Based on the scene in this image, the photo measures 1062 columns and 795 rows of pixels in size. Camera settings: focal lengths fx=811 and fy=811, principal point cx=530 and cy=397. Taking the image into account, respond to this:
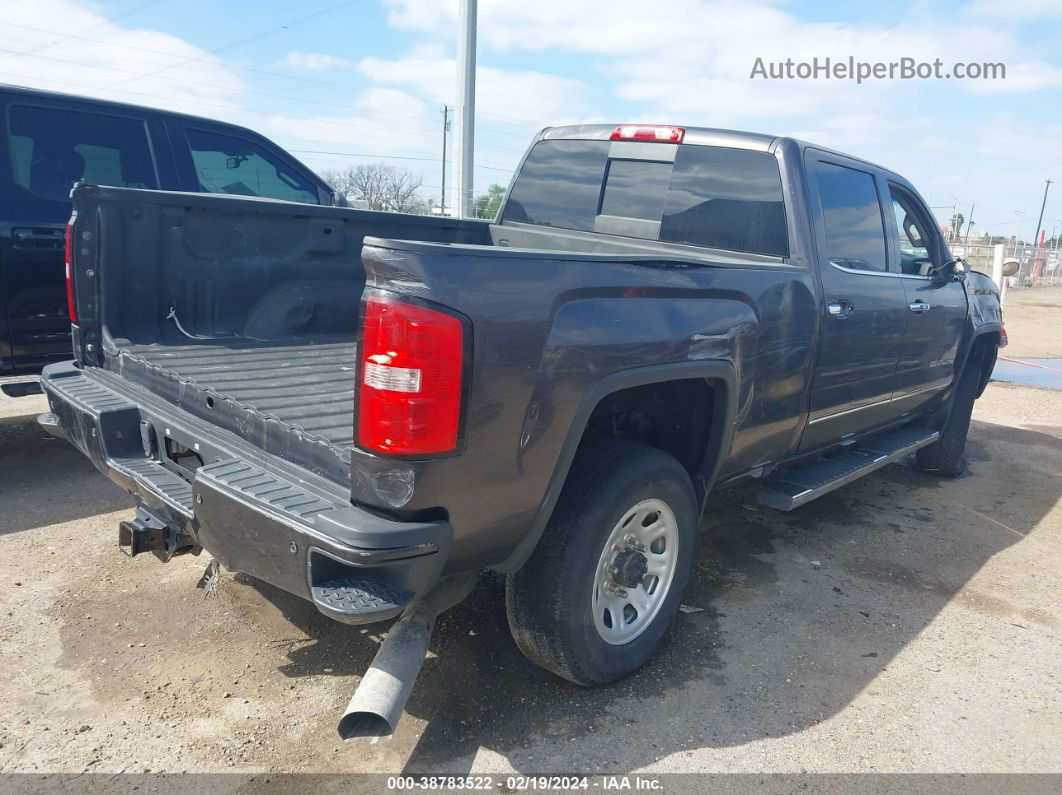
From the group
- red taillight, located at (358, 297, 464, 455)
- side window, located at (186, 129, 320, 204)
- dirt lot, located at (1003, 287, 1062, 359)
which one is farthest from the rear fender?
dirt lot, located at (1003, 287, 1062, 359)

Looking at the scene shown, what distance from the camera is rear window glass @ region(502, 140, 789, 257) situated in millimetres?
3771

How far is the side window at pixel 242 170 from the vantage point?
579cm

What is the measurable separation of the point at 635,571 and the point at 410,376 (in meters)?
1.30

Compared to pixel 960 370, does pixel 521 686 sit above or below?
below

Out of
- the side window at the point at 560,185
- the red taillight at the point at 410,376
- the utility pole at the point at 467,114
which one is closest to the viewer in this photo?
the red taillight at the point at 410,376

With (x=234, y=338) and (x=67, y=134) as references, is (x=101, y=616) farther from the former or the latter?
(x=67, y=134)

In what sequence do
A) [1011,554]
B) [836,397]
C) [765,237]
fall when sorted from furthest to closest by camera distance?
[1011,554], [836,397], [765,237]

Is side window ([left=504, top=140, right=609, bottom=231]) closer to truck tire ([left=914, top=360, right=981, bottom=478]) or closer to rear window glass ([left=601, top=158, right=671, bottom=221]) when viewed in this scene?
rear window glass ([left=601, top=158, right=671, bottom=221])

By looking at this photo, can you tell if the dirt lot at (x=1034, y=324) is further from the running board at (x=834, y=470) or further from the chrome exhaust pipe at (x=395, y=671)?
the chrome exhaust pipe at (x=395, y=671)

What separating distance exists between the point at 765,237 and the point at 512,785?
258cm

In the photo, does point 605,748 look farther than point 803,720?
No

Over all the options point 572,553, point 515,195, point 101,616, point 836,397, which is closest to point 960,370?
point 836,397

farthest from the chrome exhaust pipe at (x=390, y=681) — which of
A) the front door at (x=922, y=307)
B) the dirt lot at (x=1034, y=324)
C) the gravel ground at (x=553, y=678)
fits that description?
the dirt lot at (x=1034, y=324)

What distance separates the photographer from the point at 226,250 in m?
3.79
